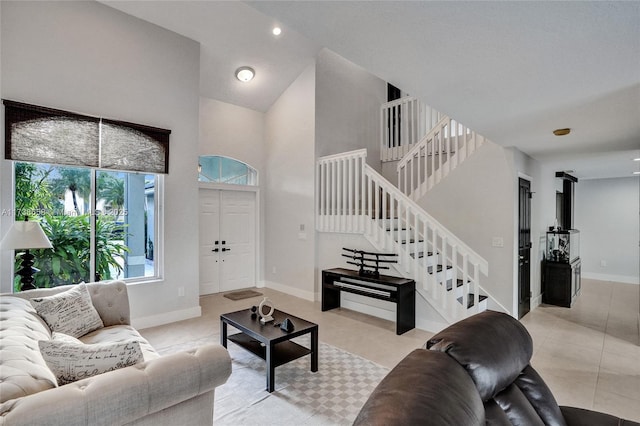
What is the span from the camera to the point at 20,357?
1.48 metres

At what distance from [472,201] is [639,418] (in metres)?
2.94

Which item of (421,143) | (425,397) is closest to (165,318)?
(425,397)

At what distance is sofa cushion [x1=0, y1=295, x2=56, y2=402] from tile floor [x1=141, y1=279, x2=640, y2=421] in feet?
5.23

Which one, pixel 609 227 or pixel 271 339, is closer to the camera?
pixel 271 339

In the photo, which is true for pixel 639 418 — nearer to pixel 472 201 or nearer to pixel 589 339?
pixel 589 339

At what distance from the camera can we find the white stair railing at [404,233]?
13.1 feet

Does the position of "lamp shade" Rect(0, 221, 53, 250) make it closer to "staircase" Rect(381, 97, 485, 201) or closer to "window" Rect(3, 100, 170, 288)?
"window" Rect(3, 100, 170, 288)

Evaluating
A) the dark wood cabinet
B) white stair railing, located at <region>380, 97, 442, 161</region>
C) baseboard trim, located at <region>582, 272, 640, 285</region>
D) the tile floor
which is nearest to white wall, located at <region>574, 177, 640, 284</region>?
baseboard trim, located at <region>582, 272, 640, 285</region>

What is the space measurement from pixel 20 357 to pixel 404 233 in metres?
4.40

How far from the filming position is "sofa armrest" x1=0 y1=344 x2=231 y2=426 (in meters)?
1.15

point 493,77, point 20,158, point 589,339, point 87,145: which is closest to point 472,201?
point 589,339

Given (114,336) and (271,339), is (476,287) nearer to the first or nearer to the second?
(271,339)

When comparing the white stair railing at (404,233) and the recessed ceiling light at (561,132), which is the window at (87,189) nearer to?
the white stair railing at (404,233)


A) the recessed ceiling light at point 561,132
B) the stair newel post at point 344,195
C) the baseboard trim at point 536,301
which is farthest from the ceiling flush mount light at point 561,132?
the baseboard trim at point 536,301
